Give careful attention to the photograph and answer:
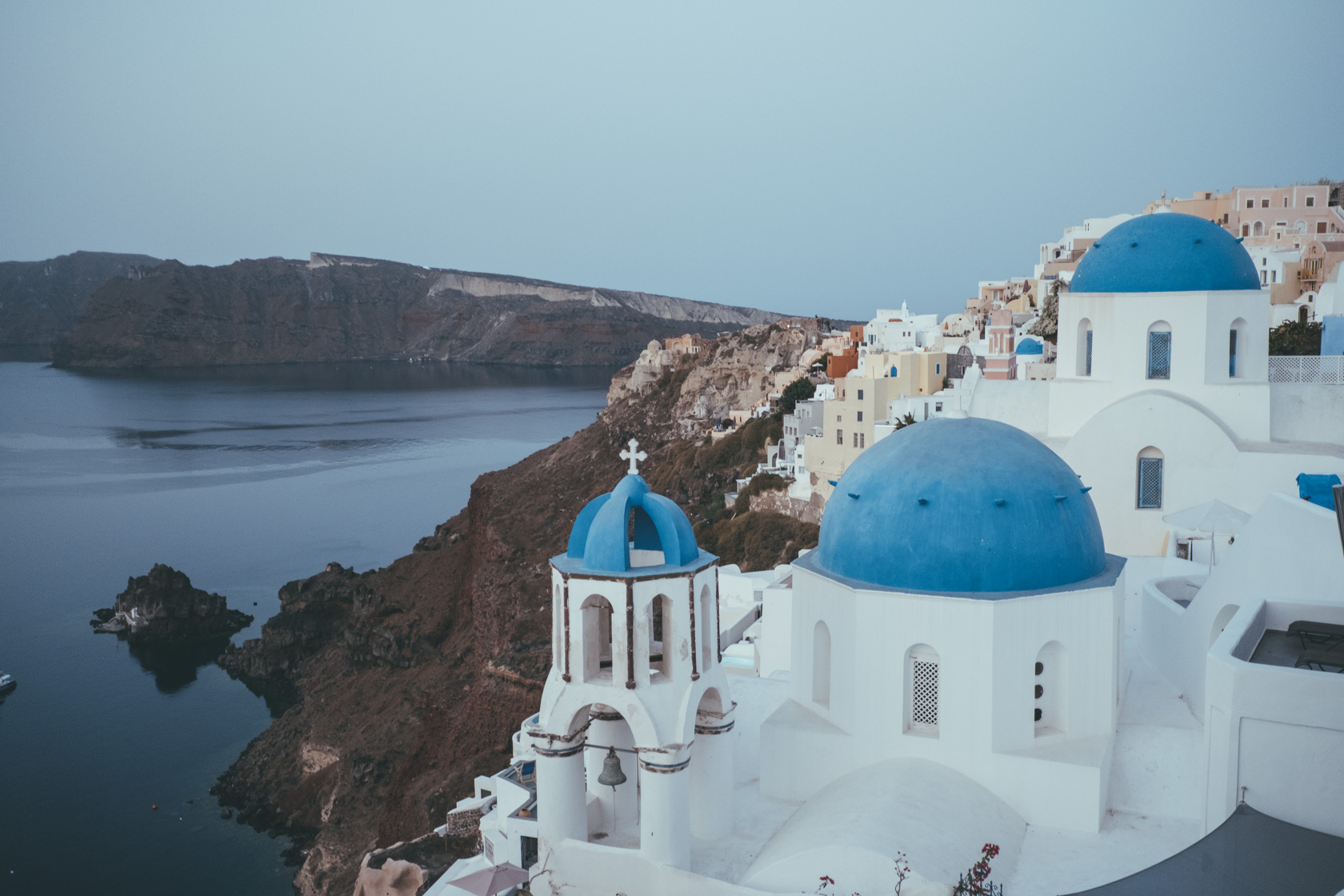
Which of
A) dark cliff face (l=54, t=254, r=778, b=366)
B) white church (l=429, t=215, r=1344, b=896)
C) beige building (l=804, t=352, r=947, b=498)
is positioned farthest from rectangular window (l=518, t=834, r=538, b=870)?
dark cliff face (l=54, t=254, r=778, b=366)

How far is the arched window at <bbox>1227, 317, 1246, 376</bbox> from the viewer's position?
15016 mm

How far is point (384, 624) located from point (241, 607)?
28.2 feet

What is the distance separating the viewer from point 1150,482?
15.1m

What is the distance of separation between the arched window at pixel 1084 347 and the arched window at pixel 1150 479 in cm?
199

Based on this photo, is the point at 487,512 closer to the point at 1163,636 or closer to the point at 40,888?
the point at 40,888

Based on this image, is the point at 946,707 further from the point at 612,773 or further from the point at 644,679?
the point at 612,773

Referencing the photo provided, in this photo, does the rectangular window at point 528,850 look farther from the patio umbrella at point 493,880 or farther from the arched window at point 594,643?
the arched window at point 594,643

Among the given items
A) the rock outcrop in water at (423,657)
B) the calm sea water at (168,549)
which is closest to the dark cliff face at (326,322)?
the calm sea water at (168,549)

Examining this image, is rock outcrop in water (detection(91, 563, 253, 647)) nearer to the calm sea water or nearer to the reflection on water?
the reflection on water

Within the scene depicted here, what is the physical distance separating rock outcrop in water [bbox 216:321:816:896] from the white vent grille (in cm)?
1121

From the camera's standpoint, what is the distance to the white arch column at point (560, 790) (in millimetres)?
8625

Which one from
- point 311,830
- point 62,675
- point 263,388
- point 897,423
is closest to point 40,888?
point 311,830

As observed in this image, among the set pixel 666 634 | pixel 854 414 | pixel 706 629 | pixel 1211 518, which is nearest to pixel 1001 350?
pixel 854 414

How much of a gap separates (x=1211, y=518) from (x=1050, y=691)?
5642 millimetres
